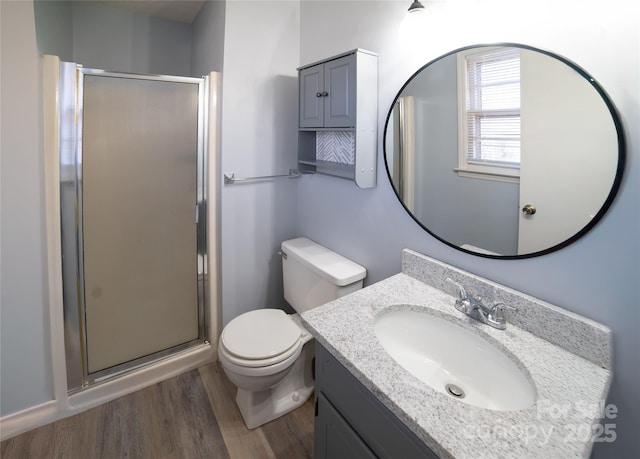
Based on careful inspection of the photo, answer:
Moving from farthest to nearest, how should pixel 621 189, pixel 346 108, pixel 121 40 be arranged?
1. pixel 121 40
2. pixel 346 108
3. pixel 621 189

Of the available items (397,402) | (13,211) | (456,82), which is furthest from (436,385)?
(13,211)

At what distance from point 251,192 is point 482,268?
137 centimetres

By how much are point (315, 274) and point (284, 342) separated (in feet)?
1.21

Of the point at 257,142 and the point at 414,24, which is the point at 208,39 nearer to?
the point at 257,142

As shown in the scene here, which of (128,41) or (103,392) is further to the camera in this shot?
(128,41)

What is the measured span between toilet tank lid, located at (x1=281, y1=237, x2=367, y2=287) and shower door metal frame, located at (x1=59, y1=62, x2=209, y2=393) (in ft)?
1.86

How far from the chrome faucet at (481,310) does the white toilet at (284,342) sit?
0.58 metres

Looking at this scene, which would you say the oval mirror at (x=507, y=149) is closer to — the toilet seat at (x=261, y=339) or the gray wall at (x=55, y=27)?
the toilet seat at (x=261, y=339)

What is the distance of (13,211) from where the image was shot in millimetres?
1397

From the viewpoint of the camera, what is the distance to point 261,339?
1.55m

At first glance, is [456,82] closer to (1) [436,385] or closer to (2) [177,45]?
(1) [436,385]

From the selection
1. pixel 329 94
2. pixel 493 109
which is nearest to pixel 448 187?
pixel 493 109

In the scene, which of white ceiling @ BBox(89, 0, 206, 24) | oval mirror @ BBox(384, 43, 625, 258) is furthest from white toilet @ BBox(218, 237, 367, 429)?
white ceiling @ BBox(89, 0, 206, 24)

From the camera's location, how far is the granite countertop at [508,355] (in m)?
0.62
